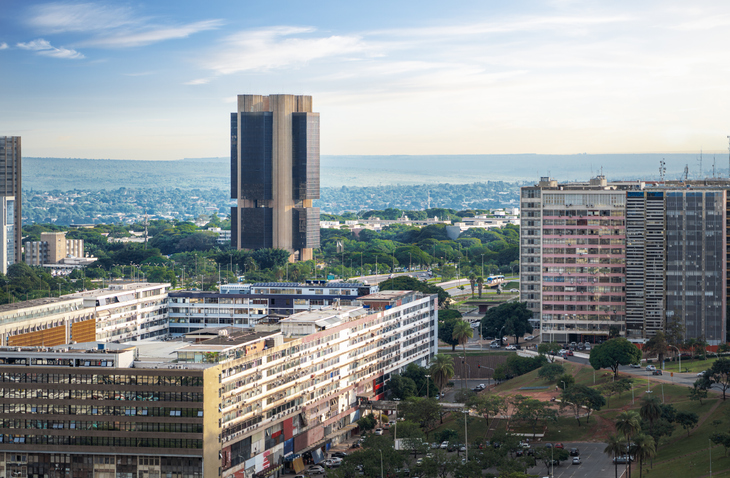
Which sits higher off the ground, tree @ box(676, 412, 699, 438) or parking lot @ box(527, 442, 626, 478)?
tree @ box(676, 412, 699, 438)

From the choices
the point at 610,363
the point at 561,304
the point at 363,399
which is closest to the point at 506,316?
the point at 561,304

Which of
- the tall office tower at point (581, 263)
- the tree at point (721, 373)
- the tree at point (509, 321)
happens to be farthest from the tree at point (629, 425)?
the tree at point (509, 321)

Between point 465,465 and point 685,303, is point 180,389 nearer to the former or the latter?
point 465,465

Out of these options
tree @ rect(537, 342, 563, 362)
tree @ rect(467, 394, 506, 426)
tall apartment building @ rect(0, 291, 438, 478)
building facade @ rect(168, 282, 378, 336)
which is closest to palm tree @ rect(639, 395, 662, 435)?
tree @ rect(467, 394, 506, 426)

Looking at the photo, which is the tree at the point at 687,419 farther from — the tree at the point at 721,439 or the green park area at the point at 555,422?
the tree at the point at 721,439

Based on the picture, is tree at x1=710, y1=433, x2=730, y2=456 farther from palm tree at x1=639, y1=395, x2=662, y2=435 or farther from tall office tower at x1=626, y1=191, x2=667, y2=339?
tall office tower at x1=626, y1=191, x2=667, y2=339

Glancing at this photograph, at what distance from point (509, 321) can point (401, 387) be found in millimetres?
31966

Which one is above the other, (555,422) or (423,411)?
(423,411)

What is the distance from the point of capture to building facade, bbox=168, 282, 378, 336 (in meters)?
121

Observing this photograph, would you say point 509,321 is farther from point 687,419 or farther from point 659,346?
point 687,419

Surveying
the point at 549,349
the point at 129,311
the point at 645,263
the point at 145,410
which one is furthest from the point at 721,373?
the point at 129,311

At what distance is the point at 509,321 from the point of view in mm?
130375

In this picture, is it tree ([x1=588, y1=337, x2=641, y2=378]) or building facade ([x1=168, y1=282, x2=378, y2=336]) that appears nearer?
tree ([x1=588, y1=337, x2=641, y2=378])

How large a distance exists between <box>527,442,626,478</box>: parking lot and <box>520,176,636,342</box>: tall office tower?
40.9 meters
